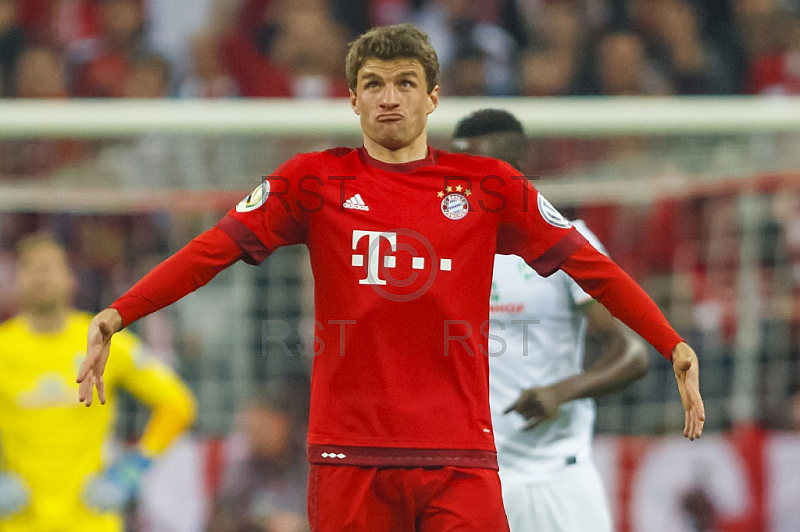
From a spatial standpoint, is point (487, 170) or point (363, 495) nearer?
point (363, 495)

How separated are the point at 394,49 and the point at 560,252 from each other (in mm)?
669

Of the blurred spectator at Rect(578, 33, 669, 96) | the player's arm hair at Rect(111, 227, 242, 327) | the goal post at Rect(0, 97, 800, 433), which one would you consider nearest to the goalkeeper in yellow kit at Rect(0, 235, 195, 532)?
the goal post at Rect(0, 97, 800, 433)

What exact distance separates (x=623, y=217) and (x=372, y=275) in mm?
3979

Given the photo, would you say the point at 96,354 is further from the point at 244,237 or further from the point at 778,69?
the point at 778,69

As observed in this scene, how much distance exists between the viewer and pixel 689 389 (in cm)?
289

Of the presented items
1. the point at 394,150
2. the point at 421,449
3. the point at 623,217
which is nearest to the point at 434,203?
the point at 394,150

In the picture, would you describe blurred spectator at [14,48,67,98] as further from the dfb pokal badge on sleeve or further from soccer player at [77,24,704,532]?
the dfb pokal badge on sleeve

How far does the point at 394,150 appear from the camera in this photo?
308 centimetres

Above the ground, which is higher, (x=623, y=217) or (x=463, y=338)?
(x=623, y=217)

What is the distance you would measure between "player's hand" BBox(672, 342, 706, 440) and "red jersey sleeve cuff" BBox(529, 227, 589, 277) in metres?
0.36

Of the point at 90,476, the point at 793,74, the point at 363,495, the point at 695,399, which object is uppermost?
the point at 793,74

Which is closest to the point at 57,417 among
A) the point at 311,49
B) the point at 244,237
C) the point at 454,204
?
the point at 244,237

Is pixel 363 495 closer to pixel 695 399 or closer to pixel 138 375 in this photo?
pixel 695 399

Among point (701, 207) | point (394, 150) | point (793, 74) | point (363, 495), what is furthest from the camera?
point (793, 74)
